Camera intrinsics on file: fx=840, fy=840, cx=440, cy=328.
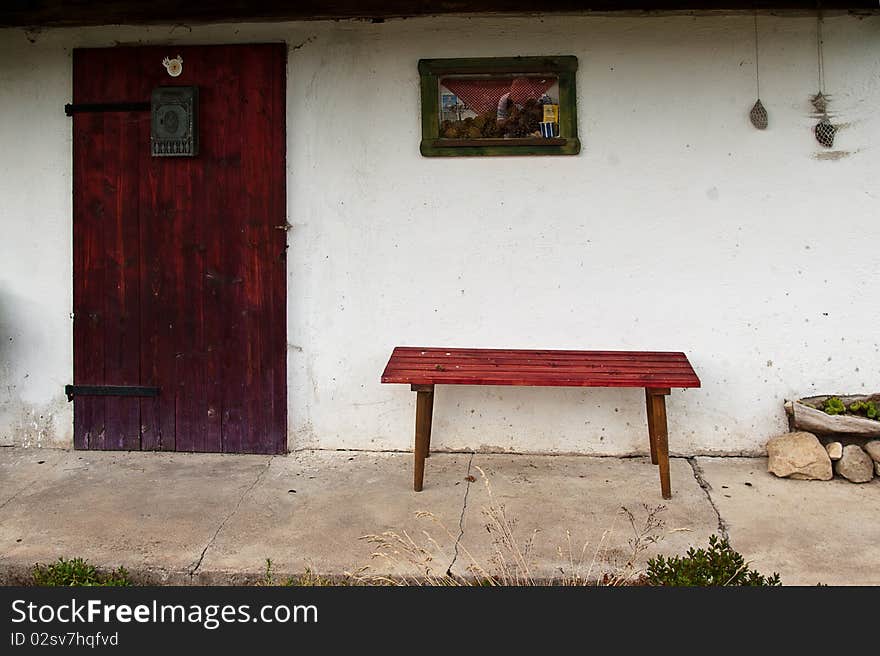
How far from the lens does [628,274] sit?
4645 millimetres

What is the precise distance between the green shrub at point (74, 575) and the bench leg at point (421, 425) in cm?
144

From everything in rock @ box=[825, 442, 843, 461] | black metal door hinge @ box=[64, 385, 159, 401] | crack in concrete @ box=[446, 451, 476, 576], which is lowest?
crack in concrete @ box=[446, 451, 476, 576]

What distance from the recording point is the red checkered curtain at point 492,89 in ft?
15.2

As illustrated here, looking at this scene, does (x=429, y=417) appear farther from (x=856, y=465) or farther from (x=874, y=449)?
(x=874, y=449)

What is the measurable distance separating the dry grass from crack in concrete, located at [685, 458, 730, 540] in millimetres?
271

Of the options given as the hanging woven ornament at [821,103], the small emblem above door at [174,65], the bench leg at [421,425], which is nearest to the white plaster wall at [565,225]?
the hanging woven ornament at [821,103]

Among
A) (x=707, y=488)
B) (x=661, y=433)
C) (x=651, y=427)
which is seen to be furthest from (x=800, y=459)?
(x=661, y=433)

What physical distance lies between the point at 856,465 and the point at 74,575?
3.72 metres

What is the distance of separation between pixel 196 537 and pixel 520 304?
6.94 ft

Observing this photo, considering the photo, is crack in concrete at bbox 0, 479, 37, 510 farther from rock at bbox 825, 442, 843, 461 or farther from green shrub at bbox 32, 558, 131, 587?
rock at bbox 825, 442, 843, 461

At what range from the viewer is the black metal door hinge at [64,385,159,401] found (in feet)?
16.0

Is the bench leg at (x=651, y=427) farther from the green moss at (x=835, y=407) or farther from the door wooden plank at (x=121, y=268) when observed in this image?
the door wooden plank at (x=121, y=268)

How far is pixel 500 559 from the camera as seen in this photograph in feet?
10.9

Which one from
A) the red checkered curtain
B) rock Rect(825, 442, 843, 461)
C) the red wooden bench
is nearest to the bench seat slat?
the red wooden bench
